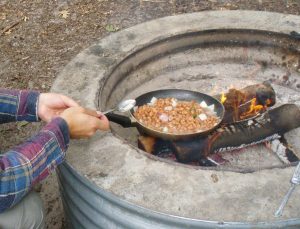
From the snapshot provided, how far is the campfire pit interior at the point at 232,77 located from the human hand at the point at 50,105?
408 millimetres

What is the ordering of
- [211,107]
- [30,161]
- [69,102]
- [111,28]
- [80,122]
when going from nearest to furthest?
[30,161]
[80,122]
[69,102]
[211,107]
[111,28]

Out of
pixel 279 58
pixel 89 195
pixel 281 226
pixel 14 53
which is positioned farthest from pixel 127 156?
pixel 14 53

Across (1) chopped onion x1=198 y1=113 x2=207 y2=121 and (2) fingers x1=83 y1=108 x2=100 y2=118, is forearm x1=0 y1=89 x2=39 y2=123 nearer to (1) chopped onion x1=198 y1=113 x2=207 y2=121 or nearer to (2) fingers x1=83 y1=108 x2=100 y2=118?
(2) fingers x1=83 y1=108 x2=100 y2=118

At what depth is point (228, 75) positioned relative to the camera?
3.64 metres

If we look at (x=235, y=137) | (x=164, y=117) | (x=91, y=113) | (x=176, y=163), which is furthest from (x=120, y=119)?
(x=235, y=137)

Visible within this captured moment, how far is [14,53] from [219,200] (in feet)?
13.7

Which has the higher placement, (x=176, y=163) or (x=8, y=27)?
(x=176, y=163)

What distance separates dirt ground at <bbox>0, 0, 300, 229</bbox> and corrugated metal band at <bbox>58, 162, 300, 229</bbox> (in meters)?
2.68

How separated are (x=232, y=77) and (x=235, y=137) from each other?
84 centimetres

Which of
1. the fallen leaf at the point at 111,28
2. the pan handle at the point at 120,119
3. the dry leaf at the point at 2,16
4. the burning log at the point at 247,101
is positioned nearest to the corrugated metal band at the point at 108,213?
the pan handle at the point at 120,119

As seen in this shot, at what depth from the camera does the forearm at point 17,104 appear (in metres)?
2.59

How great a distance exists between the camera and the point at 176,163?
2.33 meters

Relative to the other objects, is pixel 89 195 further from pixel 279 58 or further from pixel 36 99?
pixel 279 58

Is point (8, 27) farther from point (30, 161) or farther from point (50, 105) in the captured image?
point (30, 161)
